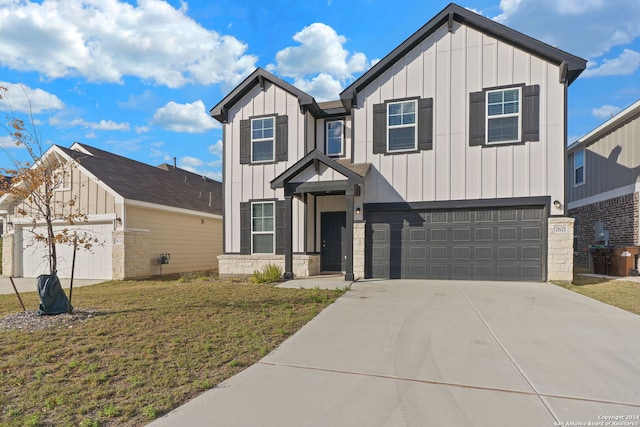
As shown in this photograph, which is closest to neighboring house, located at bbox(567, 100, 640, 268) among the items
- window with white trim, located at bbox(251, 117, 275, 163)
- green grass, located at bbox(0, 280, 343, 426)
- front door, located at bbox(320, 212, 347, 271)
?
front door, located at bbox(320, 212, 347, 271)

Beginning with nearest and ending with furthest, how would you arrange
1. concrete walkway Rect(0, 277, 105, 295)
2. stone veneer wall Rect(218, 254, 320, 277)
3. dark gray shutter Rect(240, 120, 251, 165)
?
1. concrete walkway Rect(0, 277, 105, 295)
2. stone veneer wall Rect(218, 254, 320, 277)
3. dark gray shutter Rect(240, 120, 251, 165)

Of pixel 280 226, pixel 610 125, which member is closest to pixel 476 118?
pixel 280 226

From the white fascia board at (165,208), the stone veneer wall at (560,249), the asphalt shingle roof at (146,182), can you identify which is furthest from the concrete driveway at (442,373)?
the asphalt shingle roof at (146,182)

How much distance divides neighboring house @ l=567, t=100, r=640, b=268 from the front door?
1032 cm

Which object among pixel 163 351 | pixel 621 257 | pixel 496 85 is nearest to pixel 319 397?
pixel 163 351

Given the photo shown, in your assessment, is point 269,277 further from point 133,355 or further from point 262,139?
point 133,355

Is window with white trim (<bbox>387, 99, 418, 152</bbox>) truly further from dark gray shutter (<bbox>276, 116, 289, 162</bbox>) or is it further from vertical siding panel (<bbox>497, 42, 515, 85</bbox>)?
dark gray shutter (<bbox>276, 116, 289, 162</bbox>)

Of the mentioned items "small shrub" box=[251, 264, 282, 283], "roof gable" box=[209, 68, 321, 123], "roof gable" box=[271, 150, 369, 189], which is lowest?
"small shrub" box=[251, 264, 282, 283]

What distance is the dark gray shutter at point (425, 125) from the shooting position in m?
10.6

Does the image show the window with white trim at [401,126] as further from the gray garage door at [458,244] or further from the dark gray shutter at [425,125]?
the gray garage door at [458,244]

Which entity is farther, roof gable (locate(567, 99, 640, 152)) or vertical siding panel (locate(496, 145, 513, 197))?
roof gable (locate(567, 99, 640, 152))

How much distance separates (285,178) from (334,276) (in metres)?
3.56

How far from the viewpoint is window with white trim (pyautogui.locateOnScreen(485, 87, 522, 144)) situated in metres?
9.91

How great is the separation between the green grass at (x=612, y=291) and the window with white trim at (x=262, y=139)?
9859 mm
